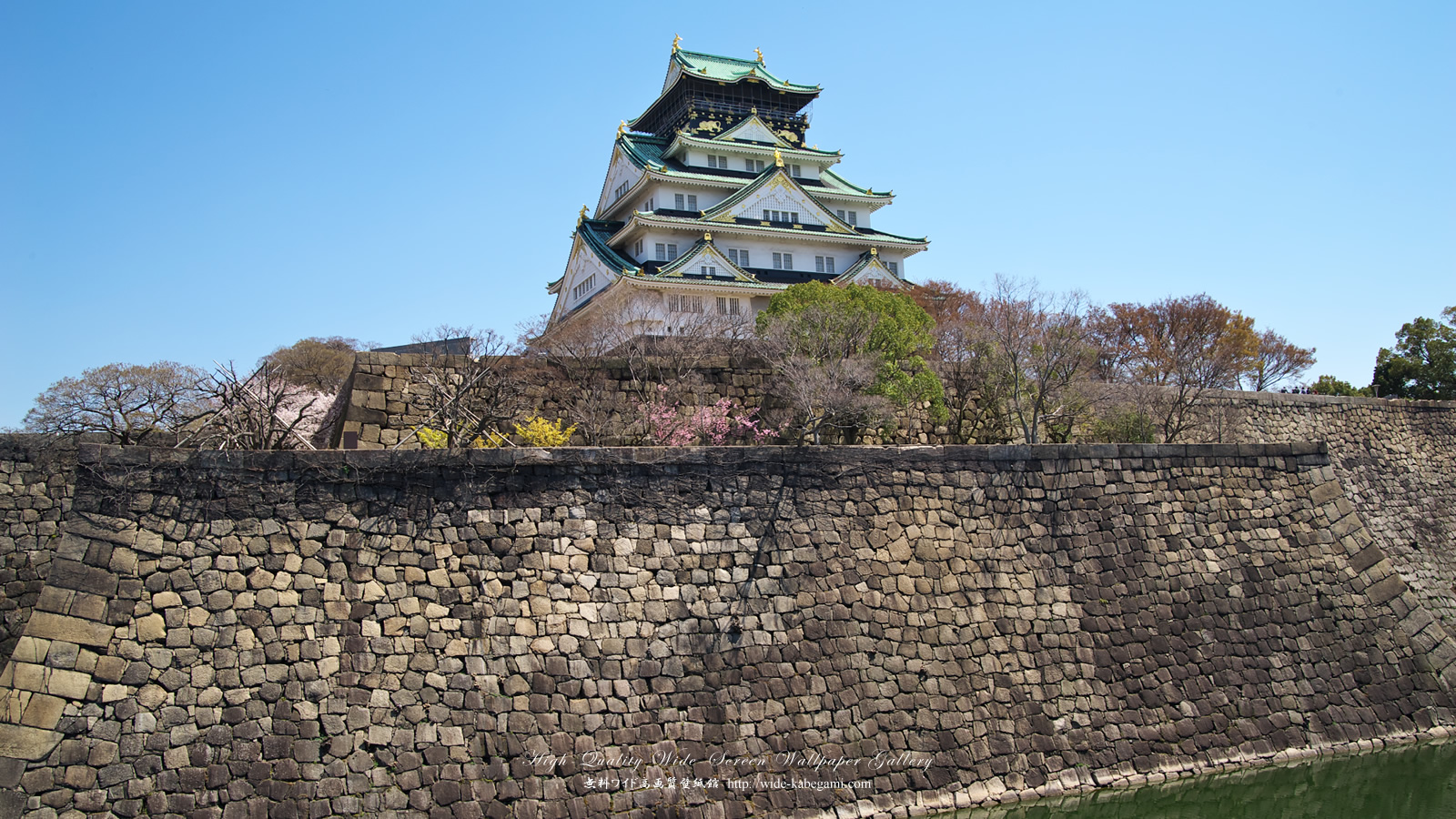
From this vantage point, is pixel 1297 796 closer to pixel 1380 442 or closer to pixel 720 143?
pixel 1380 442

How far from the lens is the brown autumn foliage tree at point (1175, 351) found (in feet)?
69.7

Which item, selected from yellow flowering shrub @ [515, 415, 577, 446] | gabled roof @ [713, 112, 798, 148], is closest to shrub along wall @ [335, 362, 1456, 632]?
yellow flowering shrub @ [515, 415, 577, 446]

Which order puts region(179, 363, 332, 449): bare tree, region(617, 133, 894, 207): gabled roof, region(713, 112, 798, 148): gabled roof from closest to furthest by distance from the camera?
region(179, 363, 332, 449): bare tree < region(617, 133, 894, 207): gabled roof < region(713, 112, 798, 148): gabled roof

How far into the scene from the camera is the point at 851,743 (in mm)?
10664

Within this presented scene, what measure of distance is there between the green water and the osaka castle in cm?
1686

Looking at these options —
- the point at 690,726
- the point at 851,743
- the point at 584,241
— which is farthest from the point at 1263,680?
the point at 584,241

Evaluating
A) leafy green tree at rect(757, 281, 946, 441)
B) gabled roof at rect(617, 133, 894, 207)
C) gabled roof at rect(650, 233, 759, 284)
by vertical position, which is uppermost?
gabled roof at rect(617, 133, 894, 207)

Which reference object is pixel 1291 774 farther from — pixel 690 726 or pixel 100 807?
pixel 100 807

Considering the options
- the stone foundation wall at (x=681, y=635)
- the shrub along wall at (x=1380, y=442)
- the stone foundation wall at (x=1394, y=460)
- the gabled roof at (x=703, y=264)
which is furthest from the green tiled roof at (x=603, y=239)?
the stone foundation wall at (x=681, y=635)

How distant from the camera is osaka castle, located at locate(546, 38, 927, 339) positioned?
94.7ft

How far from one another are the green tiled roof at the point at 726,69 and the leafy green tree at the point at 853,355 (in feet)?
60.2

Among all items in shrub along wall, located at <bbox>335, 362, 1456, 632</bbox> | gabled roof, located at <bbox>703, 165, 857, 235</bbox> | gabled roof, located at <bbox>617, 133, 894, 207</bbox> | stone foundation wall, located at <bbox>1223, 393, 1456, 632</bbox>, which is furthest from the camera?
gabled roof, located at <bbox>617, 133, 894, 207</bbox>

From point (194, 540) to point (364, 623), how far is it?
1.66 meters

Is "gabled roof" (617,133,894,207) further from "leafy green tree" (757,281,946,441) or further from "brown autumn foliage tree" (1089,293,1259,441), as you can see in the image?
"leafy green tree" (757,281,946,441)
